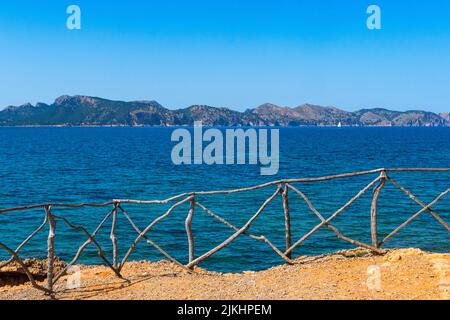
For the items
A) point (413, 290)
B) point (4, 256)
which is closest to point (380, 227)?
point (413, 290)

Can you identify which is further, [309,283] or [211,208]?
[211,208]

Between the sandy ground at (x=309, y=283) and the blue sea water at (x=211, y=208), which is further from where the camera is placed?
the blue sea water at (x=211, y=208)

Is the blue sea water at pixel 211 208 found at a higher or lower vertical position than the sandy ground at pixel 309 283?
lower

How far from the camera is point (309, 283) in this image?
10695 mm

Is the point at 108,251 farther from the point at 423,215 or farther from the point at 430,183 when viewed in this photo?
the point at 430,183

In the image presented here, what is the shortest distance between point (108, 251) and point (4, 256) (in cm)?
442

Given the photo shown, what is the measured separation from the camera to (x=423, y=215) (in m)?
26.4

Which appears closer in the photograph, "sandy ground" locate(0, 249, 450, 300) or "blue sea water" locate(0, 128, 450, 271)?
"sandy ground" locate(0, 249, 450, 300)

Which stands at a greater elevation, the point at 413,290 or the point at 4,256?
the point at 413,290

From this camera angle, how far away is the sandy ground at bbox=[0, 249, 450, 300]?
32.0ft

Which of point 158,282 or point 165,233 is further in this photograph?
point 165,233

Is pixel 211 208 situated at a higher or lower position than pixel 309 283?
lower

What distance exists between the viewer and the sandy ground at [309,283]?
9742mm
